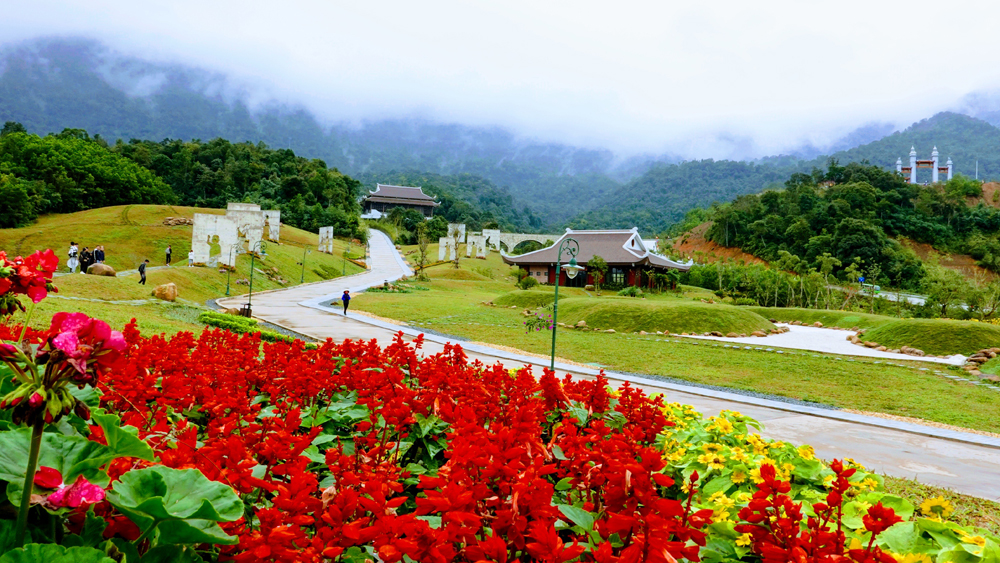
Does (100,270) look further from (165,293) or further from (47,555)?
(47,555)

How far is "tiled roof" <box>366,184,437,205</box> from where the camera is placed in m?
69.5

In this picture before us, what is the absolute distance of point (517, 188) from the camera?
130 metres

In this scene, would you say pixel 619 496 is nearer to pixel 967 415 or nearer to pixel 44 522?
pixel 44 522

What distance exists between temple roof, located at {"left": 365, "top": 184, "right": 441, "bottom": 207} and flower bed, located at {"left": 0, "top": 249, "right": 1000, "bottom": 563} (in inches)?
2695

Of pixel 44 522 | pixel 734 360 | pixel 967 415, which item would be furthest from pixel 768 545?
pixel 734 360

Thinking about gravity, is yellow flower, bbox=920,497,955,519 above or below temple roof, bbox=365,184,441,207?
below

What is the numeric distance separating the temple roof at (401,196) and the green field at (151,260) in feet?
85.7

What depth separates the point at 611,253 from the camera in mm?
35094

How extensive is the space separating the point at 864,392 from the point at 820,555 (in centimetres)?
992

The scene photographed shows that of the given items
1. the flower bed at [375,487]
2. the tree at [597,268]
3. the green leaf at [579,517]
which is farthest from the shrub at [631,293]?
the green leaf at [579,517]

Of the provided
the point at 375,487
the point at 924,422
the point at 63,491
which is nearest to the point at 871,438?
the point at 924,422

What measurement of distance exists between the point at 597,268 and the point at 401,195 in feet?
143

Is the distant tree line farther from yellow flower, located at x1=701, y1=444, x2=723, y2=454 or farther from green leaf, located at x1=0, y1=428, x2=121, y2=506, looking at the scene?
green leaf, located at x1=0, y1=428, x2=121, y2=506

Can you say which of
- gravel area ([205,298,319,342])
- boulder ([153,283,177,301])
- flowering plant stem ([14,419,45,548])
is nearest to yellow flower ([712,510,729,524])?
flowering plant stem ([14,419,45,548])
